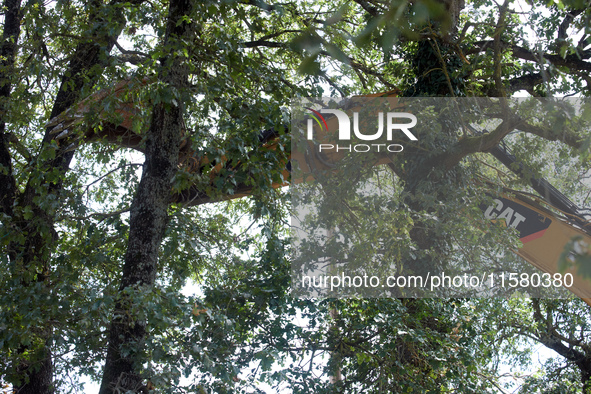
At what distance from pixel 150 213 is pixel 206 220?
3.74ft

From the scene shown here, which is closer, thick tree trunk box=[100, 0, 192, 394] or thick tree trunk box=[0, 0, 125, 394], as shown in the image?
thick tree trunk box=[100, 0, 192, 394]

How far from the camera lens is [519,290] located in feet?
18.1

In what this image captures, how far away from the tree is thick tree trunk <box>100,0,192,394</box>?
0.01 meters

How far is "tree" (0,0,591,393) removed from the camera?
388 cm

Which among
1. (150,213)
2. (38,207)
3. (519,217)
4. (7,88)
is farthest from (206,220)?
(519,217)

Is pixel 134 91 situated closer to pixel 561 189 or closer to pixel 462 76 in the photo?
pixel 462 76

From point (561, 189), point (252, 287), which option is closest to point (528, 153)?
point (561, 189)

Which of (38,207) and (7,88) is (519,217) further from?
(7,88)

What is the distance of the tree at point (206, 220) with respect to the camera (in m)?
3.88

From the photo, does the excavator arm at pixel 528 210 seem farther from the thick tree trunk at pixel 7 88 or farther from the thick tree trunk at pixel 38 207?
the thick tree trunk at pixel 7 88

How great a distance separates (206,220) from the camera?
5359mm

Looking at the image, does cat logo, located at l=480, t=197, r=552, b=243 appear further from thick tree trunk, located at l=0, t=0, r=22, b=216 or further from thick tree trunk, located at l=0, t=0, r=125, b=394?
thick tree trunk, located at l=0, t=0, r=22, b=216

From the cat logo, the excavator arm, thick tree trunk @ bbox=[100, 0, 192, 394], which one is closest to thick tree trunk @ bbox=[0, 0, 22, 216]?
the excavator arm

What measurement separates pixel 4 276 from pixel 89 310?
118 cm
